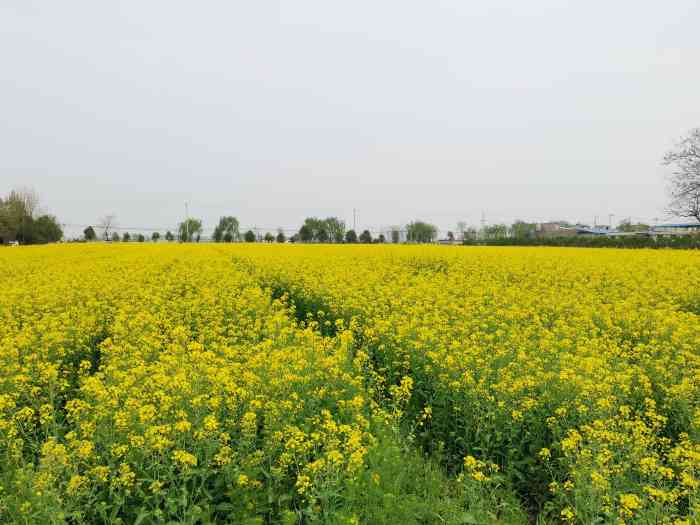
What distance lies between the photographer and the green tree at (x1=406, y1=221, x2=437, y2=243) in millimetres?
79975

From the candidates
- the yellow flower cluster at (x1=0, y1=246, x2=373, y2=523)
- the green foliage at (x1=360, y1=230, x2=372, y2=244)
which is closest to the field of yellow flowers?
the yellow flower cluster at (x1=0, y1=246, x2=373, y2=523)

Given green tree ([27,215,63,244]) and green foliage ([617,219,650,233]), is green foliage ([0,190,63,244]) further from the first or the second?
green foliage ([617,219,650,233])

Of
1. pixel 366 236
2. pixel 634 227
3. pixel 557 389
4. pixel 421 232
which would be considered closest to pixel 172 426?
pixel 557 389

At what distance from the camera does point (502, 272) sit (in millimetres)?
13727

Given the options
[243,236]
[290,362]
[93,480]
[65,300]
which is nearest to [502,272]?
[290,362]

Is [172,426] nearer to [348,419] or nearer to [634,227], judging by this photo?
[348,419]

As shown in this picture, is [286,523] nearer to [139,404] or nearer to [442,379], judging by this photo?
[139,404]

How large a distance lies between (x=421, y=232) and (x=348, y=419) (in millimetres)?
82661

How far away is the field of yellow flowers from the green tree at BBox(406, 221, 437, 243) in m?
71.8

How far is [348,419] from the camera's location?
4000 mm

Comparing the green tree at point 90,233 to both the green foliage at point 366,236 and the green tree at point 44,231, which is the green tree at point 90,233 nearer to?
the green tree at point 44,231

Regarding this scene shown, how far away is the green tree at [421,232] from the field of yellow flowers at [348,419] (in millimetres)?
71826

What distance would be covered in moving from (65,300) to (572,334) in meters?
8.95

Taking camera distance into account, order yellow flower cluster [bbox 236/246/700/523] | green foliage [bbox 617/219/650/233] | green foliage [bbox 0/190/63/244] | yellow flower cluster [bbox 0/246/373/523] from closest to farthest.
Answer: yellow flower cluster [bbox 0/246/373/523], yellow flower cluster [bbox 236/246/700/523], green foliage [bbox 0/190/63/244], green foliage [bbox 617/219/650/233]
